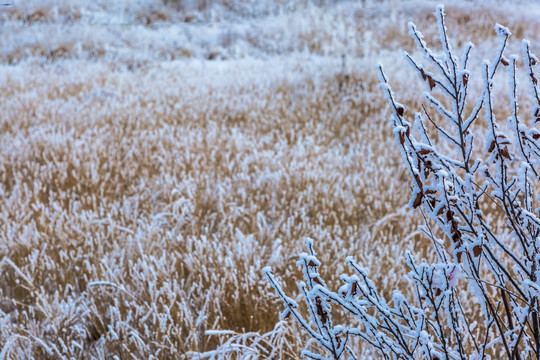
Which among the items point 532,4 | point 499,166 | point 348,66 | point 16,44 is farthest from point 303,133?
point 532,4

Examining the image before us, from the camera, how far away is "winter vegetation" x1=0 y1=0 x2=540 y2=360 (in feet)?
3.30

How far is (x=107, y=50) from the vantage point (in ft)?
38.6

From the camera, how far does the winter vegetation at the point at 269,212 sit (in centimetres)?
100

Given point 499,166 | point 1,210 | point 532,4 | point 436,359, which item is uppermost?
A: point 532,4

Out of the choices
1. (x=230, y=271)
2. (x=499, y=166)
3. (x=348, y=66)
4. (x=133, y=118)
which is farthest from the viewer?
(x=348, y=66)

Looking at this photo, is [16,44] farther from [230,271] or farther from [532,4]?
[532,4]

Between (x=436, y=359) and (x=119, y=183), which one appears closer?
(x=436, y=359)

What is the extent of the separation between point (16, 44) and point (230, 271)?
12.5 metres

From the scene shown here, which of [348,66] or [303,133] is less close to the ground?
[348,66]

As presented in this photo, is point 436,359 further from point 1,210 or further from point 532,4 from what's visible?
point 532,4

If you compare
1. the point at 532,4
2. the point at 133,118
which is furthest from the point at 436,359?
the point at 532,4

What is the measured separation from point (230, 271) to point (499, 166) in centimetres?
138

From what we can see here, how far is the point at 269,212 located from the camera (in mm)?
2918

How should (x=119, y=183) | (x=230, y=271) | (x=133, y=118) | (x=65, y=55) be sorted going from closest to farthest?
(x=230, y=271) < (x=119, y=183) < (x=133, y=118) < (x=65, y=55)
